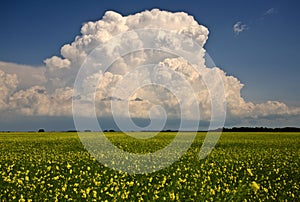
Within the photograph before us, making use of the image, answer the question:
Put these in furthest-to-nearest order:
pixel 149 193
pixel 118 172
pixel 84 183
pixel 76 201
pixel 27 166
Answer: pixel 27 166
pixel 118 172
pixel 84 183
pixel 149 193
pixel 76 201

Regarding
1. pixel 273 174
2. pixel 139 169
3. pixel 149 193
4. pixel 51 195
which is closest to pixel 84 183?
pixel 51 195

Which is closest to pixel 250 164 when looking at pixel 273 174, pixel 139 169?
pixel 273 174

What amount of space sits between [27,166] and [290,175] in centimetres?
1217

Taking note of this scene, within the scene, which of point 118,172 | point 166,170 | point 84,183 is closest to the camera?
point 84,183

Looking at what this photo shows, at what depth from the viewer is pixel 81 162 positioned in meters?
19.4

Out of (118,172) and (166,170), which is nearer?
(118,172)

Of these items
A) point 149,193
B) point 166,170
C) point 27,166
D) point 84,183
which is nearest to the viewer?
point 149,193

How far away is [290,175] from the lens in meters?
16.7

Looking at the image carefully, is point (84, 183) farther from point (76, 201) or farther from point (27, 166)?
point (27, 166)

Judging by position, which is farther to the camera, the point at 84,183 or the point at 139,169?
the point at 139,169

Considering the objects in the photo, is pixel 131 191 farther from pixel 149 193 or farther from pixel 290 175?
pixel 290 175

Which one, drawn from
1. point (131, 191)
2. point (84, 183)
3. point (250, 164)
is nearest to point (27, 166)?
point (84, 183)

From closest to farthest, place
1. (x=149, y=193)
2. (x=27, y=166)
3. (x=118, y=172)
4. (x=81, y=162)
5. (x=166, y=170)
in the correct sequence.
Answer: (x=149, y=193) < (x=118, y=172) < (x=166, y=170) < (x=27, y=166) < (x=81, y=162)

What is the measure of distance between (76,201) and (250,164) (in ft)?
37.5
